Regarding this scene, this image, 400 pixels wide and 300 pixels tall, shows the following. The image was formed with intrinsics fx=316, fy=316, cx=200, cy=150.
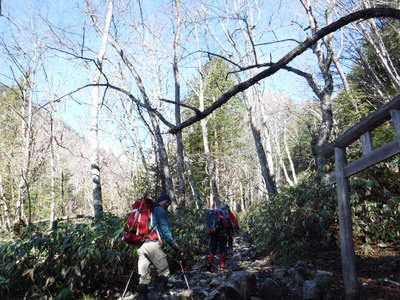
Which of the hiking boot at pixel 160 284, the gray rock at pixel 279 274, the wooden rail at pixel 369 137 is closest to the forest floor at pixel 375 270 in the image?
the gray rock at pixel 279 274

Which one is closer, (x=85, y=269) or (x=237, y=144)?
(x=85, y=269)

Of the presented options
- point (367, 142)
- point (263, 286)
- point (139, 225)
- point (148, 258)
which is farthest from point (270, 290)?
point (367, 142)

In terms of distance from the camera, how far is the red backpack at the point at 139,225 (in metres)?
4.77

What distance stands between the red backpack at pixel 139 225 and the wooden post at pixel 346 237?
2.76 metres

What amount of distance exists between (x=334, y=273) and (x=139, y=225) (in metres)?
3.41

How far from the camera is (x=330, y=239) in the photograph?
22.2 ft

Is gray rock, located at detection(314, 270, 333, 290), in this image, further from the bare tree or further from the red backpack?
the bare tree

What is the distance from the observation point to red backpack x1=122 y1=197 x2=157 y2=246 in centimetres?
477

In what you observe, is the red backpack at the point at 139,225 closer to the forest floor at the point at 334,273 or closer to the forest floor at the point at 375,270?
the forest floor at the point at 334,273

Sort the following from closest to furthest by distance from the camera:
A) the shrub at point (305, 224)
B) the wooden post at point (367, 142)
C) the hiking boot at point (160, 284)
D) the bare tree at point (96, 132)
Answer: the wooden post at point (367, 142) → the hiking boot at point (160, 284) → the shrub at point (305, 224) → the bare tree at point (96, 132)

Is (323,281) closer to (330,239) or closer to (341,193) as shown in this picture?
(341,193)

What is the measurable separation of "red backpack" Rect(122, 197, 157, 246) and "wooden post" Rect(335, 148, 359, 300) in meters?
2.76

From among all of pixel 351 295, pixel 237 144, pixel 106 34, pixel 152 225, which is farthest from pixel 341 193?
pixel 237 144

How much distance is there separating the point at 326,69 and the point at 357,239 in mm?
4099
